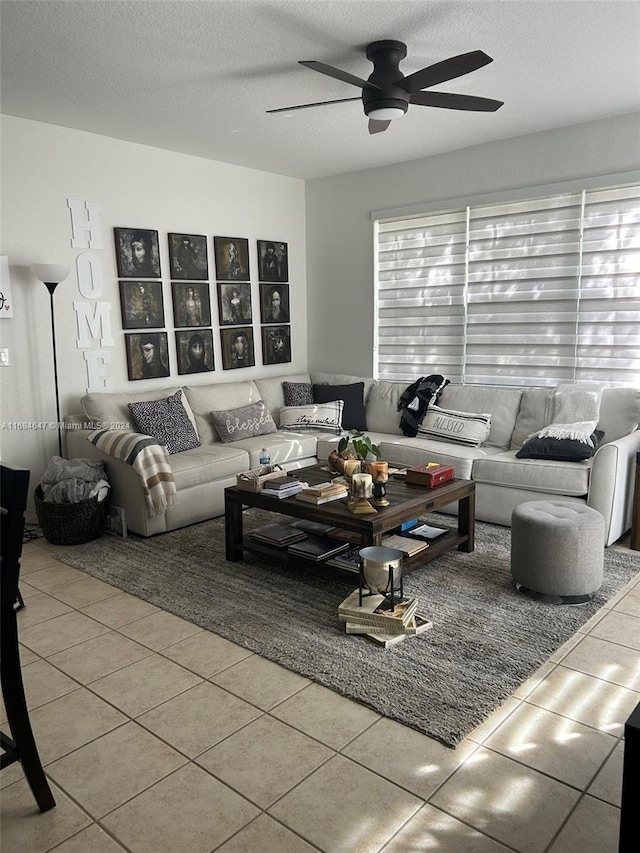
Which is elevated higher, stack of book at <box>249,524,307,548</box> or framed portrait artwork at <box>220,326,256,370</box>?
framed portrait artwork at <box>220,326,256,370</box>

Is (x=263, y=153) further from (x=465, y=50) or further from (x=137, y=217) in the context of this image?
(x=465, y=50)

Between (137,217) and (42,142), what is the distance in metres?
0.82

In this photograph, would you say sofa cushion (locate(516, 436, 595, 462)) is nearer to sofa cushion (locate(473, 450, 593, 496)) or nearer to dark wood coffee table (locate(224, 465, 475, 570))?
sofa cushion (locate(473, 450, 593, 496))

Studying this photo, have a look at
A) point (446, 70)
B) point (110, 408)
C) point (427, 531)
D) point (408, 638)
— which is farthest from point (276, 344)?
point (408, 638)

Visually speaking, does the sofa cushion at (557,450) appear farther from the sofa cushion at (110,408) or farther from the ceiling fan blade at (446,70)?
the sofa cushion at (110,408)

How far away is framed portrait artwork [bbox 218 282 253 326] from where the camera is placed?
5598 millimetres

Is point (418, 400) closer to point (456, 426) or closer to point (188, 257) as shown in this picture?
point (456, 426)

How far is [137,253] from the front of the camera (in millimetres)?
4918

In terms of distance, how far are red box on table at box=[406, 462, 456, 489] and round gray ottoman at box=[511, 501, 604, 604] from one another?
1.75 ft

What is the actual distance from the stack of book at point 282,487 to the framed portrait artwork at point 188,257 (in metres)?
2.34

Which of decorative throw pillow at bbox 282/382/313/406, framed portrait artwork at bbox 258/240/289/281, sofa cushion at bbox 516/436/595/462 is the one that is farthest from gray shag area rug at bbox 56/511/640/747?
framed portrait artwork at bbox 258/240/289/281

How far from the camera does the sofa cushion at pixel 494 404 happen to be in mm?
4844

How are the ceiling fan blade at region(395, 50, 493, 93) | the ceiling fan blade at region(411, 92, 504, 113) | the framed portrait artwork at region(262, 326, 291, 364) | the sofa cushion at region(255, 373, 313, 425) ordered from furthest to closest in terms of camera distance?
the framed portrait artwork at region(262, 326, 291, 364) → the sofa cushion at region(255, 373, 313, 425) → the ceiling fan blade at region(411, 92, 504, 113) → the ceiling fan blade at region(395, 50, 493, 93)

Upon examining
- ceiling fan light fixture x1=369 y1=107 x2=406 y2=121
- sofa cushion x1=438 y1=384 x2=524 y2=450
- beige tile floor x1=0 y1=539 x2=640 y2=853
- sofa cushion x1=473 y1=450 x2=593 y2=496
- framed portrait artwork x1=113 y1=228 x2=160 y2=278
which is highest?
ceiling fan light fixture x1=369 y1=107 x2=406 y2=121
